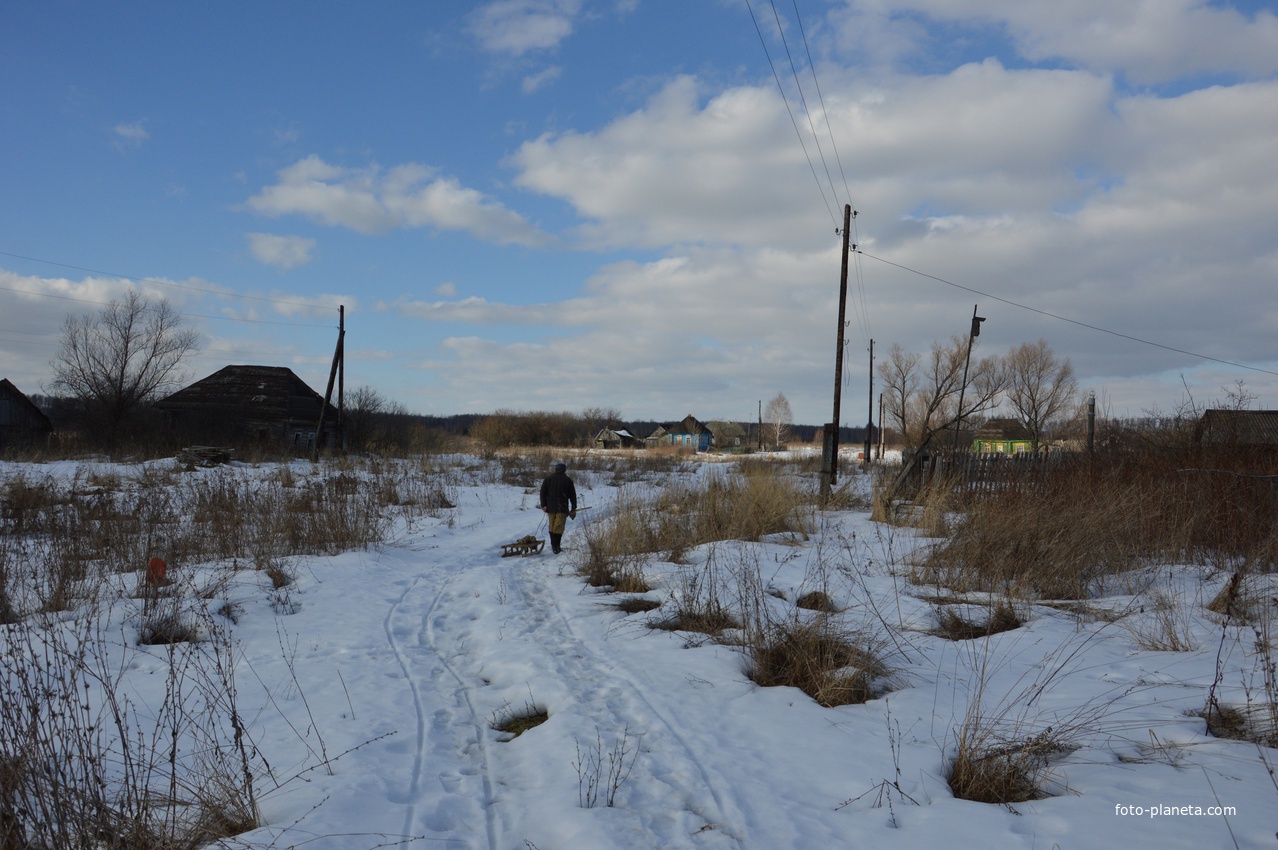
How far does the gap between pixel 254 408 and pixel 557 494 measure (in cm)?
3237

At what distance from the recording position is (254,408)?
37.1m

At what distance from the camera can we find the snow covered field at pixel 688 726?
2943 millimetres

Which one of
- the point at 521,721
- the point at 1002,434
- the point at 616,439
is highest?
the point at 1002,434

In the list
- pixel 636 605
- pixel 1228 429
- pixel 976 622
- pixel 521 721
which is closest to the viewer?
pixel 521 721

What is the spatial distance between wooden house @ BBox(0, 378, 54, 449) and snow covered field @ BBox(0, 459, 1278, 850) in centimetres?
3642

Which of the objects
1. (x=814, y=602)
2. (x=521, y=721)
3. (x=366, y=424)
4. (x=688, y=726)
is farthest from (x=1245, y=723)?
(x=366, y=424)

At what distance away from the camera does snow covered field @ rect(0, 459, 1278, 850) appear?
9.66 ft

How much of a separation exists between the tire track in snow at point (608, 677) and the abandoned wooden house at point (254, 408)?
30.5 meters

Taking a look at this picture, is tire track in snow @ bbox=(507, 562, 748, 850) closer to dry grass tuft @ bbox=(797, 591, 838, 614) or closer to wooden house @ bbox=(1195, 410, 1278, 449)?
dry grass tuft @ bbox=(797, 591, 838, 614)

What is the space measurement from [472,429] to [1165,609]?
54.2m

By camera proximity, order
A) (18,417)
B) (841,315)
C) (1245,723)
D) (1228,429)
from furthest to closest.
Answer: (18,417) → (841,315) → (1228,429) → (1245,723)

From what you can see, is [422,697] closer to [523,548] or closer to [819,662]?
[819,662]

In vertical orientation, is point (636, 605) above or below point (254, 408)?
below

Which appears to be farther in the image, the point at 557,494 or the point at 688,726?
the point at 557,494
